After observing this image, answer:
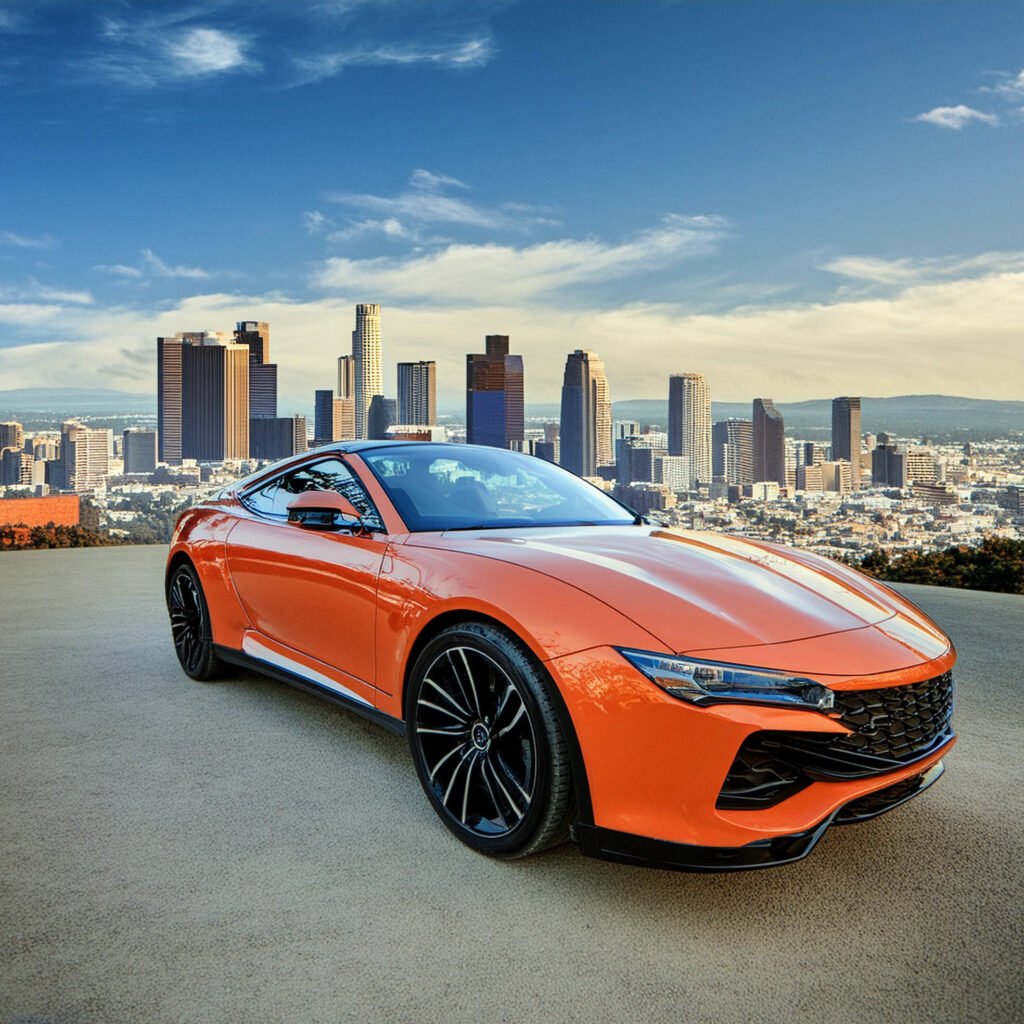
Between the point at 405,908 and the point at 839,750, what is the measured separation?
126 centimetres

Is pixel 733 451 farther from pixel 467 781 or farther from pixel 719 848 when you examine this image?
pixel 719 848

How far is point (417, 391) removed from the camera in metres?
37.4

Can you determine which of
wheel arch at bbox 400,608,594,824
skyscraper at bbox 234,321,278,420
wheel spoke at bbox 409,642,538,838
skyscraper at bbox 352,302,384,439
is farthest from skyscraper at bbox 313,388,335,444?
wheel spoke at bbox 409,642,538,838

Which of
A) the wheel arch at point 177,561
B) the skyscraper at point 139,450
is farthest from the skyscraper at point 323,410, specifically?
the wheel arch at point 177,561

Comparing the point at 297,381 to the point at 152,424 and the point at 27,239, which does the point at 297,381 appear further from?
the point at 27,239


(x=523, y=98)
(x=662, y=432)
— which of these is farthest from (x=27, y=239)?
(x=662, y=432)

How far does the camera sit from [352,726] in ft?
13.8

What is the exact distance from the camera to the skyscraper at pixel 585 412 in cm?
2913

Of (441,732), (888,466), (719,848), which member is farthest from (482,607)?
(888,466)

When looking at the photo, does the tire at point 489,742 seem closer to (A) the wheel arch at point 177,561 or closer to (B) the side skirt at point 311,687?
(B) the side skirt at point 311,687

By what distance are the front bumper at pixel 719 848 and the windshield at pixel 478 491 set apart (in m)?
1.39

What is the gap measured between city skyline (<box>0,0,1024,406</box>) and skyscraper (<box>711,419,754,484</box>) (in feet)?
3.60

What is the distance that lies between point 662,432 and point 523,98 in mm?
9992

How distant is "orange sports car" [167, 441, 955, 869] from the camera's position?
2.26 metres
